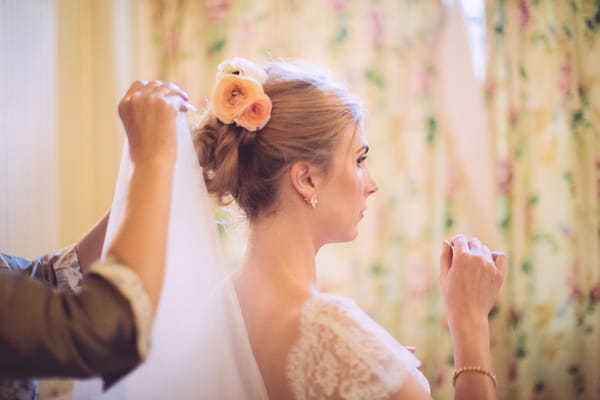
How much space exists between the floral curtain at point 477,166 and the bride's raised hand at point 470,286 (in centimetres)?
104

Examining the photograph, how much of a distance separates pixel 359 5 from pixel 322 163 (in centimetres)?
130

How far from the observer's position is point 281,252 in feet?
3.40

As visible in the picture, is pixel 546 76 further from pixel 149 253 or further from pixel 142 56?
pixel 149 253

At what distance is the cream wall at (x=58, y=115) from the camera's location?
172 centimetres

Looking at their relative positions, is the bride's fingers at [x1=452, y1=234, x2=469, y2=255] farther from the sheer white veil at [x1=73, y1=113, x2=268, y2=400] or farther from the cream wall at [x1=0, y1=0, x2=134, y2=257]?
the cream wall at [x1=0, y1=0, x2=134, y2=257]

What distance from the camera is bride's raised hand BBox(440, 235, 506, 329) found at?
41.1 inches

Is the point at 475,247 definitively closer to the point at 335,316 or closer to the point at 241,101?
the point at 335,316

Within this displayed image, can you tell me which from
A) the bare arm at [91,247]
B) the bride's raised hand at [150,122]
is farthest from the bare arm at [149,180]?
the bare arm at [91,247]

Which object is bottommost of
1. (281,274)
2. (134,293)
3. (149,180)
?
(281,274)

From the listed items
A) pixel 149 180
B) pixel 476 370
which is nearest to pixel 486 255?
pixel 476 370

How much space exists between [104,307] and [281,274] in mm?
500

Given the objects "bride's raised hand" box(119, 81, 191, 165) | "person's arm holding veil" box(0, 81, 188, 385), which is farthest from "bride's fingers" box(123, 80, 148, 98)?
"person's arm holding veil" box(0, 81, 188, 385)

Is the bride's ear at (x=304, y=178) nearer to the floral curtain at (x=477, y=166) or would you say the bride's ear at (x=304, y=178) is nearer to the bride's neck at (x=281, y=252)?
the bride's neck at (x=281, y=252)

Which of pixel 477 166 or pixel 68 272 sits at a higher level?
pixel 477 166
